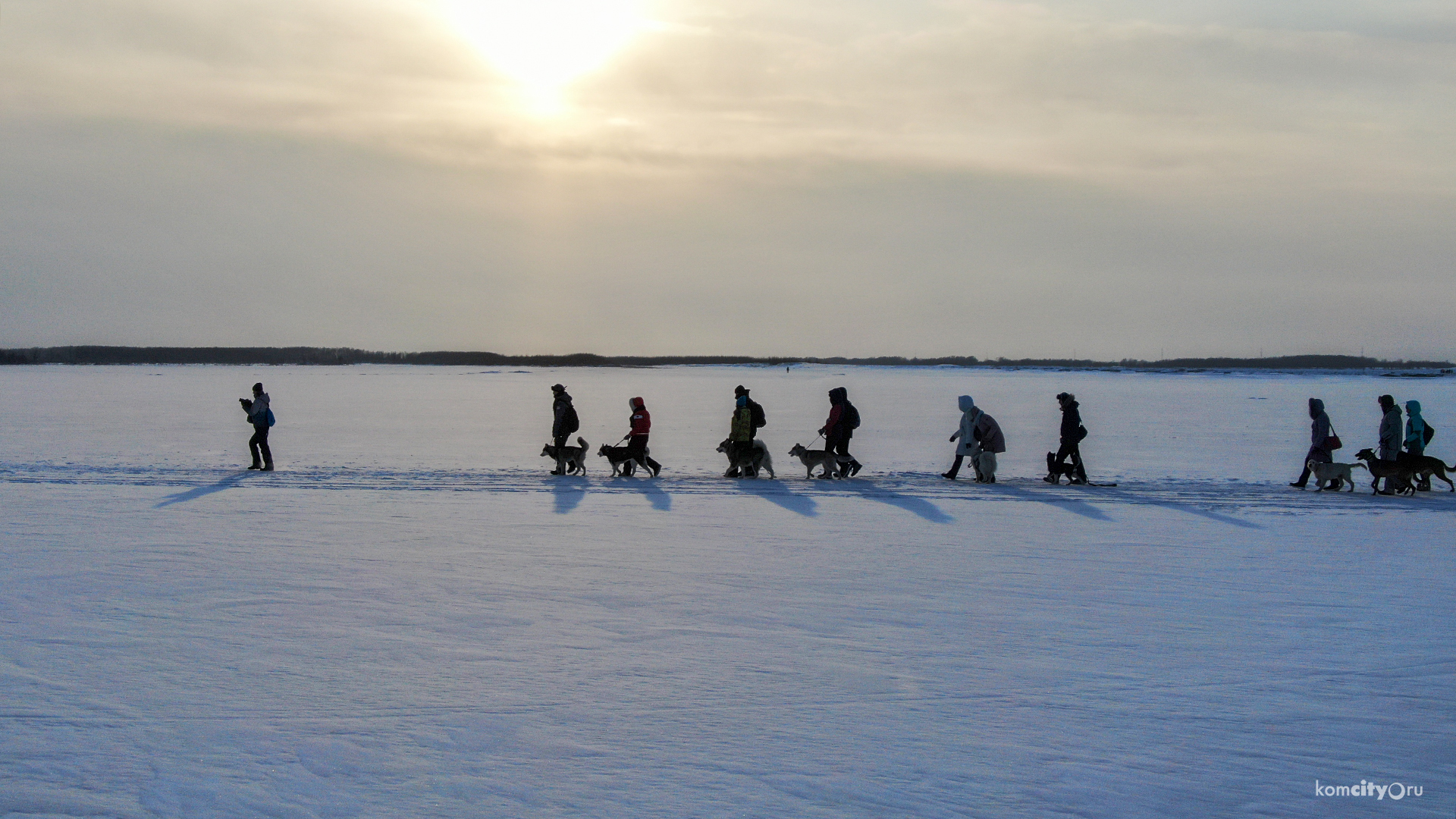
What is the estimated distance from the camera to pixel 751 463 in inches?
613

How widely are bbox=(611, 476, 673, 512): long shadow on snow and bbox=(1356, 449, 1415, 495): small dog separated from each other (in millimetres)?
9470

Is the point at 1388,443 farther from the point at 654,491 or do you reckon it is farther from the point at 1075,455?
the point at 654,491

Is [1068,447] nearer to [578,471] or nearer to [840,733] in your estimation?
[578,471]

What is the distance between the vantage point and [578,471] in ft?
53.4

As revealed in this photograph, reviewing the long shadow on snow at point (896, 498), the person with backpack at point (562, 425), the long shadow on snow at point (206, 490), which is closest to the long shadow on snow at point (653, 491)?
the person with backpack at point (562, 425)

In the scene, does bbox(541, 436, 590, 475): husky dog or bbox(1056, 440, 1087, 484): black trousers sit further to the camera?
bbox(541, 436, 590, 475): husky dog

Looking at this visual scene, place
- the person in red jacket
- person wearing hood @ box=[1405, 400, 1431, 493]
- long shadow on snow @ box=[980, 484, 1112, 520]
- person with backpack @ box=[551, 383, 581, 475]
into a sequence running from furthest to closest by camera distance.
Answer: person with backpack @ box=[551, 383, 581, 475] < the person in red jacket < person wearing hood @ box=[1405, 400, 1431, 493] < long shadow on snow @ box=[980, 484, 1112, 520]

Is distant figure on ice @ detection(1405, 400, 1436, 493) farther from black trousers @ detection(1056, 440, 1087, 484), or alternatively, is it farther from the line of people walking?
black trousers @ detection(1056, 440, 1087, 484)

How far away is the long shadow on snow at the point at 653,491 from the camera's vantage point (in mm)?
12555

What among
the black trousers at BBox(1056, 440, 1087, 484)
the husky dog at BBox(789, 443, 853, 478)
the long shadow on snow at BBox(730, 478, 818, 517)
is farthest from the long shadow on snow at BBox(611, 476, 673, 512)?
the black trousers at BBox(1056, 440, 1087, 484)

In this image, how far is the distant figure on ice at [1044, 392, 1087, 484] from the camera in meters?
14.9

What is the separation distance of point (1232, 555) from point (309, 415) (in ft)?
89.9

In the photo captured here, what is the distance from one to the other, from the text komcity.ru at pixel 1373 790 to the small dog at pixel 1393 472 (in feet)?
37.7

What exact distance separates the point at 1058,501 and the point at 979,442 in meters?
2.24
